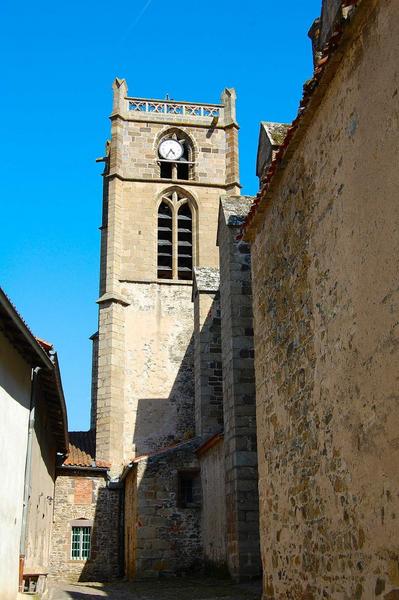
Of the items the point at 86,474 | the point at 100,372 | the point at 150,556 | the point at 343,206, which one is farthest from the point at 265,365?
the point at 100,372

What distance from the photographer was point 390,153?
5.39 m

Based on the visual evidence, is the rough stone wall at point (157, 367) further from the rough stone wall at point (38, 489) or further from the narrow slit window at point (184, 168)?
the rough stone wall at point (38, 489)

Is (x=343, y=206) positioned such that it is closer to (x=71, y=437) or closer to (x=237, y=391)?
(x=237, y=391)

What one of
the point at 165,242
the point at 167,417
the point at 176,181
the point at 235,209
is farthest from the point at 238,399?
the point at 176,181

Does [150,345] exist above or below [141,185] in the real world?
below

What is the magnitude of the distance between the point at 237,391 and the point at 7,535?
5432 millimetres

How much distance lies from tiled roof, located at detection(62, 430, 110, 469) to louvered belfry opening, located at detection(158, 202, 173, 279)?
255 inches

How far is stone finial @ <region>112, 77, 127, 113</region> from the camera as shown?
28719 mm

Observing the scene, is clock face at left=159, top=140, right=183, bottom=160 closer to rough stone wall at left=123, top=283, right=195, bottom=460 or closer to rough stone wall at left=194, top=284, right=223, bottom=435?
rough stone wall at left=123, top=283, right=195, bottom=460

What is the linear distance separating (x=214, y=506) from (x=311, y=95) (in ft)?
35.0

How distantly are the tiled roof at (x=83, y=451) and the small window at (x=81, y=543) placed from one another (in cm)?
182

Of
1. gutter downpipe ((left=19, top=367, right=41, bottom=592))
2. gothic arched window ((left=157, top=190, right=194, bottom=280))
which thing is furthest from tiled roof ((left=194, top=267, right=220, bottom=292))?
gutter downpipe ((left=19, top=367, right=41, bottom=592))

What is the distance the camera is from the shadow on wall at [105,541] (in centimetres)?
1961

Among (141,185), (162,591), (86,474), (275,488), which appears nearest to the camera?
(275,488)
